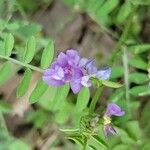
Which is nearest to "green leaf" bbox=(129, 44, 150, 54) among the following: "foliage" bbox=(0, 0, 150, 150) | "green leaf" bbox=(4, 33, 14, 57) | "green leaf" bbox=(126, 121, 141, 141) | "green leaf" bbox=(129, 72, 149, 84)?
"foliage" bbox=(0, 0, 150, 150)

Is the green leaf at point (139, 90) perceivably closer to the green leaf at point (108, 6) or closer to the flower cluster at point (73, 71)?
the green leaf at point (108, 6)

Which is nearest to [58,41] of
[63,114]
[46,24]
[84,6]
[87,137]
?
[46,24]

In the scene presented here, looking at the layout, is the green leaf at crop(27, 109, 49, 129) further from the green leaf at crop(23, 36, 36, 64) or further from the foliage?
the green leaf at crop(23, 36, 36, 64)

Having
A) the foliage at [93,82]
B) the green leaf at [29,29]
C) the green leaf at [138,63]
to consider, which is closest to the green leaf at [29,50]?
the foliage at [93,82]

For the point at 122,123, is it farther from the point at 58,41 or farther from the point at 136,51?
the point at 58,41

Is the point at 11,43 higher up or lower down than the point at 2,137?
higher up

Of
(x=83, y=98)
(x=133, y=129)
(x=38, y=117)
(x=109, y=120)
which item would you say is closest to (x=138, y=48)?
(x=133, y=129)

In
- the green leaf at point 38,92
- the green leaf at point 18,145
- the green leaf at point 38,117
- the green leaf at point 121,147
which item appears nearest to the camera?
the green leaf at point 38,92

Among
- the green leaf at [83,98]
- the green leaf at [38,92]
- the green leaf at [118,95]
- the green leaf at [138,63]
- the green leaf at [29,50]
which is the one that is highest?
the green leaf at [29,50]
